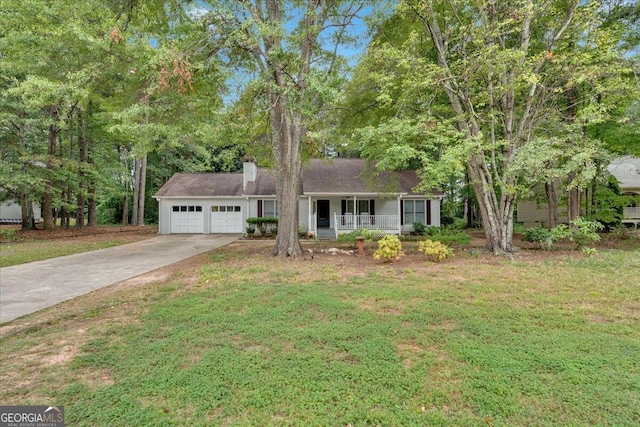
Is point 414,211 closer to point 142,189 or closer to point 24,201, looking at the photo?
point 142,189

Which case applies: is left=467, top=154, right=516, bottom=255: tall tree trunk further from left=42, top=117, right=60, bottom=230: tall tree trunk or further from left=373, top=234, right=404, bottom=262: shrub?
left=42, top=117, right=60, bottom=230: tall tree trunk

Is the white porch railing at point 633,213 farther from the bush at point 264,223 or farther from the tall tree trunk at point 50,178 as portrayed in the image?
the tall tree trunk at point 50,178

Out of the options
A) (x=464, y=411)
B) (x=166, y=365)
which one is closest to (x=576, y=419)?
(x=464, y=411)

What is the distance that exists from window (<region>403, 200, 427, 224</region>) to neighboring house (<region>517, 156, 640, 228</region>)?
701cm

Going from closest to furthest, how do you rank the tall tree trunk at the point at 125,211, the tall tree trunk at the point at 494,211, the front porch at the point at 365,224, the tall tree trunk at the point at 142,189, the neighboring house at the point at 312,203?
the tall tree trunk at the point at 494,211 → the front porch at the point at 365,224 → the neighboring house at the point at 312,203 → the tall tree trunk at the point at 142,189 → the tall tree trunk at the point at 125,211

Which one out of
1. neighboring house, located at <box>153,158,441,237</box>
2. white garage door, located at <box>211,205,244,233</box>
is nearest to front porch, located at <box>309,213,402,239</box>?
neighboring house, located at <box>153,158,441,237</box>

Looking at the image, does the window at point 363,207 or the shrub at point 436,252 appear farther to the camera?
the window at point 363,207

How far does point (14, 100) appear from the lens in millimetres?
14227

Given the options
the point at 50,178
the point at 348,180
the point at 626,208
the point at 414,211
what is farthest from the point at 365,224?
the point at 626,208

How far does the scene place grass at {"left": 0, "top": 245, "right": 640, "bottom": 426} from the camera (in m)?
2.48

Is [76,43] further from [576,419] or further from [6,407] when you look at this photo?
[576,419]

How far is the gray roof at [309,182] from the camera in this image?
1664 cm

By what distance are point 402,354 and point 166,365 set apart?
237cm

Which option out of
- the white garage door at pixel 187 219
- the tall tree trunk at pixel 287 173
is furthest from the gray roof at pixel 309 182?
the tall tree trunk at pixel 287 173
